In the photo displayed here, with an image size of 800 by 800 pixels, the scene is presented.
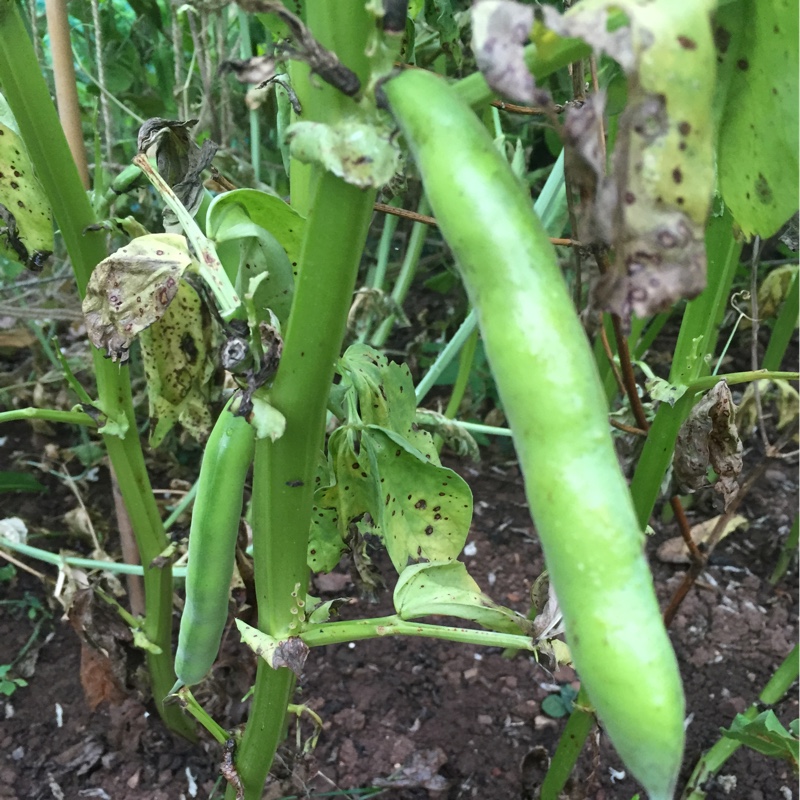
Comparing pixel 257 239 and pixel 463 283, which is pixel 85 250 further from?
pixel 463 283

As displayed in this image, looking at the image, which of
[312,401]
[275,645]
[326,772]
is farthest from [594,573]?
[326,772]

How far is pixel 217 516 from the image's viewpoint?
2.20 feet

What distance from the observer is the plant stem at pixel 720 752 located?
1182mm

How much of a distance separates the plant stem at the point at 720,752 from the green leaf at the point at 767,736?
16cm

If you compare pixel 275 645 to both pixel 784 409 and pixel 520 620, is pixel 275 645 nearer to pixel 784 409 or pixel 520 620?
pixel 520 620

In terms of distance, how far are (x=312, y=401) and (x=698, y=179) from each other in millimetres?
333

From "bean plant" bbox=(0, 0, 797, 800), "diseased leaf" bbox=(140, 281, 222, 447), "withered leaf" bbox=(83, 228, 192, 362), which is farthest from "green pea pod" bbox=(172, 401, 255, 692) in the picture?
"diseased leaf" bbox=(140, 281, 222, 447)

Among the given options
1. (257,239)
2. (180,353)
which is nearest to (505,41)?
Answer: (257,239)

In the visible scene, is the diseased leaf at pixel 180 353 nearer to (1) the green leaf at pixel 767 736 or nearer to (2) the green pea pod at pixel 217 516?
(2) the green pea pod at pixel 217 516

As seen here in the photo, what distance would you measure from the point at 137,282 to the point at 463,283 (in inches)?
10.9

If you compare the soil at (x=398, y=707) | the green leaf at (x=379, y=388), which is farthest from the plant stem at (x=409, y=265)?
the green leaf at (x=379, y=388)

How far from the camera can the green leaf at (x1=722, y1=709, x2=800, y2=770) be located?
96 centimetres

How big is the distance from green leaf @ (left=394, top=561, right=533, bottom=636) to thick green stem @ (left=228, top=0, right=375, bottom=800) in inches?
4.1

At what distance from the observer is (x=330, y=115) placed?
1.58 ft
